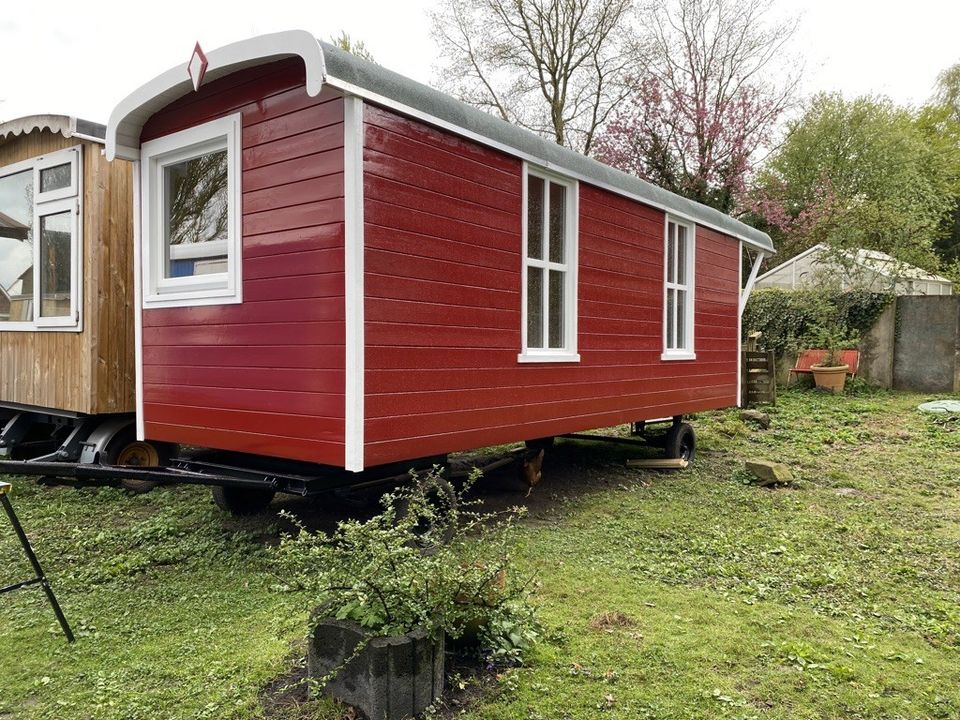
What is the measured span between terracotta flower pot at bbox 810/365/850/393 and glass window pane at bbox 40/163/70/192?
10.9 m

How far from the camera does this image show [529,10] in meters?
16.7

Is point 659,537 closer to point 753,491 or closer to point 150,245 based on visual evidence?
point 753,491

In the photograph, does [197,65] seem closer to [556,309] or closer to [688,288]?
[556,309]

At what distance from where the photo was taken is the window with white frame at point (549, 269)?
5.13m

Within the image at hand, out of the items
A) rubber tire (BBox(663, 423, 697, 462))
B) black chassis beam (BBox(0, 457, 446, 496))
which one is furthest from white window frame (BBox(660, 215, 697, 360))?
black chassis beam (BBox(0, 457, 446, 496))

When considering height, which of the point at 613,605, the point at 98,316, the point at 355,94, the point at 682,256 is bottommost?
the point at 613,605

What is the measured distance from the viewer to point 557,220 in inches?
215

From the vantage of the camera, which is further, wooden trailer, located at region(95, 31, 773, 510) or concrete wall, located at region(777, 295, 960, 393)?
concrete wall, located at region(777, 295, 960, 393)

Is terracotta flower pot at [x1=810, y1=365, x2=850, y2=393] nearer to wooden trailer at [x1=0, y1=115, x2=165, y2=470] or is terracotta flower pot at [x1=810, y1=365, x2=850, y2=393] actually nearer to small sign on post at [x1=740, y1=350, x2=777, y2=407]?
small sign on post at [x1=740, y1=350, x2=777, y2=407]

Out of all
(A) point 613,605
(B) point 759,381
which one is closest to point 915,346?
(B) point 759,381

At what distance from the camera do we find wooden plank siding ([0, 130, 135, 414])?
5664mm

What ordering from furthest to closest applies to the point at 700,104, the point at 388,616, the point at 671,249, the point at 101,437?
the point at 700,104
the point at 671,249
the point at 101,437
the point at 388,616

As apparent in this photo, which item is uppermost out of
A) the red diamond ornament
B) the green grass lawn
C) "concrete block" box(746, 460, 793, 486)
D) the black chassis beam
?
the red diamond ornament

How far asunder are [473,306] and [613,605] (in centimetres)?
199
